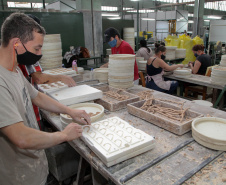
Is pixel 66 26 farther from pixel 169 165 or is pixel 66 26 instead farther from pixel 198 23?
pixel 198 23

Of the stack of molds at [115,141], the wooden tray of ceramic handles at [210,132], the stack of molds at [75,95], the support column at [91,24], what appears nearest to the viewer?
the stack of molds at [115,141]

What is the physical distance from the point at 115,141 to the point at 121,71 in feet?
4.83

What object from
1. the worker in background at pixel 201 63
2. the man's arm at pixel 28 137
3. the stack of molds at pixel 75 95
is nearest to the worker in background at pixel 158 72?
the worker in background at pixel 201 63

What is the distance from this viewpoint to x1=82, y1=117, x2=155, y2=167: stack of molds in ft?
4.03

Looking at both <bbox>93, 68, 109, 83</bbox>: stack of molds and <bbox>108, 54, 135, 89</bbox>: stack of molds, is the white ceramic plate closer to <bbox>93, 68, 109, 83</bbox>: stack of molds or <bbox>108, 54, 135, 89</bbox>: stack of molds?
<bbox>108, 54, 135, 89</bbox>: stack of molds

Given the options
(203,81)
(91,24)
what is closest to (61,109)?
(203,81)

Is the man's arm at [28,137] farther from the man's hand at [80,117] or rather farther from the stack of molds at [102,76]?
the stack of molds at [102,76]

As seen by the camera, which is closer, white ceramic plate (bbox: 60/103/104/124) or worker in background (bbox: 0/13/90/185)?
worker in background (bbox: 0/13/90/185)

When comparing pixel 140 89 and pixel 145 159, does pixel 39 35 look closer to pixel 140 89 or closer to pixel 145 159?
pixel 145 159

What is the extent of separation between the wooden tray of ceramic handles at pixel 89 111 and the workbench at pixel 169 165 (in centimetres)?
22

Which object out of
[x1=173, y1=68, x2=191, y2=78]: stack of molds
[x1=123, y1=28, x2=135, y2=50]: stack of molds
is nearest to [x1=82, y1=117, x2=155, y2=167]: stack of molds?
[x1=173, y1=68, x2=191, y2=78]: stack of molds

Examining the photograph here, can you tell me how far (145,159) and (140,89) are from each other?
1.64 meters

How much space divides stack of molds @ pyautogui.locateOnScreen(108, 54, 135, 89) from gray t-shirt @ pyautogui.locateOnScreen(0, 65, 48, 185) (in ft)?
4.83

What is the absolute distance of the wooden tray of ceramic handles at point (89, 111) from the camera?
1.67 meters
